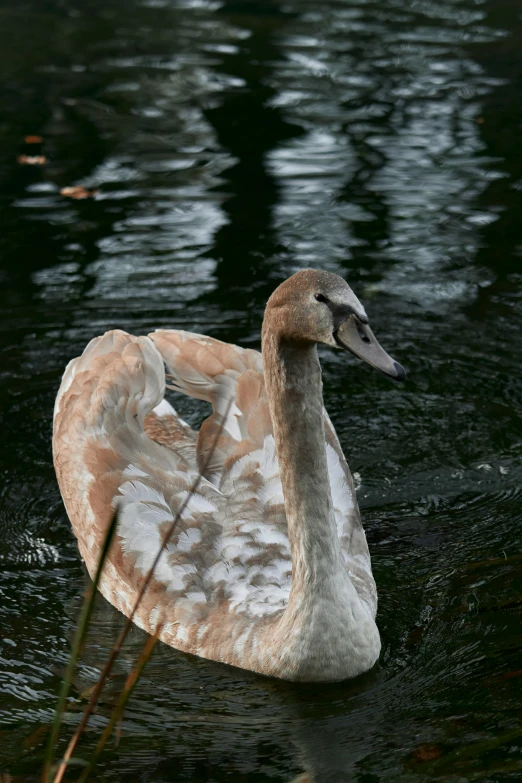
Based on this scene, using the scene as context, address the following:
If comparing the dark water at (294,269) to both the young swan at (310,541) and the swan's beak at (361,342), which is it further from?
the swan's beak at (361,342)

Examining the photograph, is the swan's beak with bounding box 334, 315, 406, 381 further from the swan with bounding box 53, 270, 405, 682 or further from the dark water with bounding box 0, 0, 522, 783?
the dark water with bounding box 0, 0, 522, 783

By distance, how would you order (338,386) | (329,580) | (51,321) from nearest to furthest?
1. (329,580)
2. (338,386)
3. (51,321)

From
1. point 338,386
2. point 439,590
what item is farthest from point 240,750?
point 338,386

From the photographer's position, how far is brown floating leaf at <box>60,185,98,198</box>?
11547 mm

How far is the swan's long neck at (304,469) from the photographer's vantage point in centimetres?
527

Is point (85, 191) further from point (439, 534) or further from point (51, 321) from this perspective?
point (439, 534)

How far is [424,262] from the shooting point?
9891 mm

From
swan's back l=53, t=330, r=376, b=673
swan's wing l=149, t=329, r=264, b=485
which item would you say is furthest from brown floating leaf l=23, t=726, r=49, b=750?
swan's wing l=149, t=329, r=264, b=485

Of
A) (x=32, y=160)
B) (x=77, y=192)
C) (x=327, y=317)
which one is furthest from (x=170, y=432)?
(x=32, y=160)

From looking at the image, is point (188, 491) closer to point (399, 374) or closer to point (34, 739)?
point (34, 739)

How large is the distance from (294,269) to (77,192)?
2805 mm

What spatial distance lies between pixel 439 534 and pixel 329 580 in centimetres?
143

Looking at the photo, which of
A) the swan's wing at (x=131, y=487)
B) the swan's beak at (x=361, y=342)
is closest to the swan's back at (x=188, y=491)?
the swan's wing at (x=131, y=487)

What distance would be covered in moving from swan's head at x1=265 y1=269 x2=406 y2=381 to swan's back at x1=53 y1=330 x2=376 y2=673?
1.07 meters
